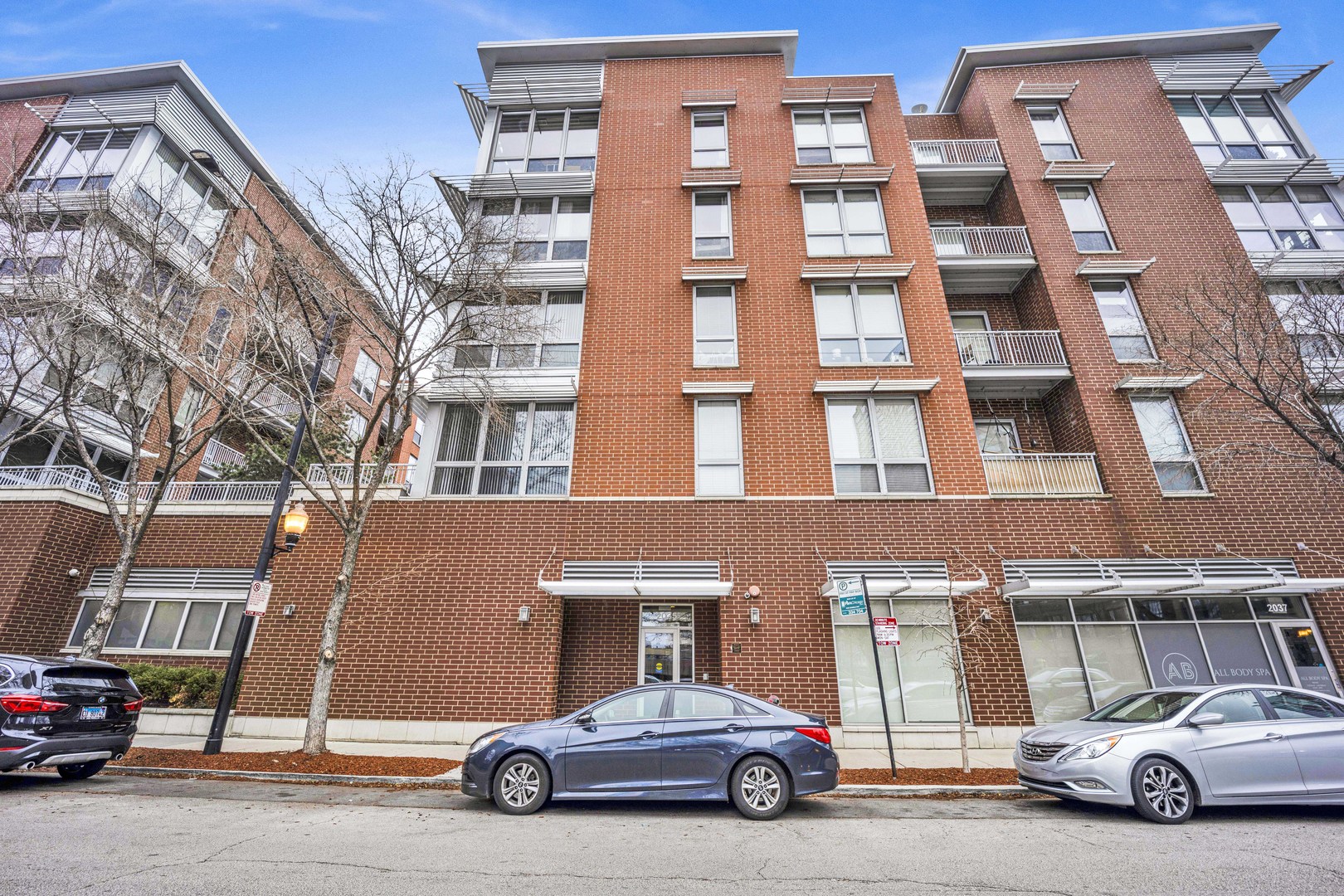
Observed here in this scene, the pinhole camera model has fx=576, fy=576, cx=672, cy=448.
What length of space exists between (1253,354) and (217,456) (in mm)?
29239

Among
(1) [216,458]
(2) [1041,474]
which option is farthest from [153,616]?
(2) [1041,474]

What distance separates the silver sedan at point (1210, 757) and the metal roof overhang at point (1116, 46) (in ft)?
63.8

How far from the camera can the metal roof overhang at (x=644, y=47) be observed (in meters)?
18.1

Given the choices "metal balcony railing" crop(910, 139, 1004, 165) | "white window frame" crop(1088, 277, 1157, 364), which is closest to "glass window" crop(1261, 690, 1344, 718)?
"white window frame" crop(1088, 277, 1157, 364)

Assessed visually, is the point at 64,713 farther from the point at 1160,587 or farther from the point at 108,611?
the point at 1160,587

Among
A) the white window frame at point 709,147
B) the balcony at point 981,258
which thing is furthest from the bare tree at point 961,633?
the white window frame at point 709,147

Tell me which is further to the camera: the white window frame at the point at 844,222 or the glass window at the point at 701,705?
the white window frame at the point at 844,222

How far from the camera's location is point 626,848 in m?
5.25

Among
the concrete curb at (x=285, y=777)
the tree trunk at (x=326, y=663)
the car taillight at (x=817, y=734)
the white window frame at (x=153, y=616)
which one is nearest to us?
the car taillight at (x=817, y=734)

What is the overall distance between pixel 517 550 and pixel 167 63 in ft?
66.2

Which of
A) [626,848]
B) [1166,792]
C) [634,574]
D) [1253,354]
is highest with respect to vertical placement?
[1253,354]

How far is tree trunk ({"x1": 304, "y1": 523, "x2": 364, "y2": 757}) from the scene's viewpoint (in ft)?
30.7

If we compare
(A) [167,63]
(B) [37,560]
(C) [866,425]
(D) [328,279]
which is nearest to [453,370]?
(D) [328,279]

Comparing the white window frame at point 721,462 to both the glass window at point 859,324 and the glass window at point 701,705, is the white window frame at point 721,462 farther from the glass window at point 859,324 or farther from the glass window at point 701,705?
the glass window at point 701,705
